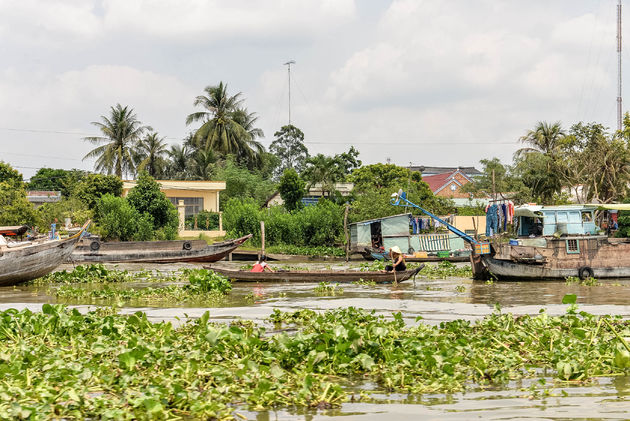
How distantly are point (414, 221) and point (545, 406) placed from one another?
30705mm

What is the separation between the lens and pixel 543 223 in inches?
875

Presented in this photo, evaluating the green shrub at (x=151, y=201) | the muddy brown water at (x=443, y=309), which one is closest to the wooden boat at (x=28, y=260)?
the muddy brown water at (x=443, y=309)

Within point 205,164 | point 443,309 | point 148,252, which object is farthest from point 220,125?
point 443,309

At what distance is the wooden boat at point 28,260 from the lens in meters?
18.6

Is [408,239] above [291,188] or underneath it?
underneath

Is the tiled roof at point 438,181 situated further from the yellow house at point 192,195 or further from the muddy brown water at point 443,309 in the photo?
the muddy brown water at point 443,309

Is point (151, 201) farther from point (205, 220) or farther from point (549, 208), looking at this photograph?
point (549, 208)

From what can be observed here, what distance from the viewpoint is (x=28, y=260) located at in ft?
62.5

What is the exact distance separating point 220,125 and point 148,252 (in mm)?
21675

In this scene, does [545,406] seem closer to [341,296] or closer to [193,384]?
[193,384]

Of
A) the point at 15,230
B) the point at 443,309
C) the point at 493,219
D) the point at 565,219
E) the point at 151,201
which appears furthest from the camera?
the point at 151,201

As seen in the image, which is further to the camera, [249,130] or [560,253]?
[249,130]

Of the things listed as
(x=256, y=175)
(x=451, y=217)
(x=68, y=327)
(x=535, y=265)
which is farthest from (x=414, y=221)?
(x=68, y=327)

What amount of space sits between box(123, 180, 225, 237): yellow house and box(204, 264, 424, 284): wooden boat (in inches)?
859
